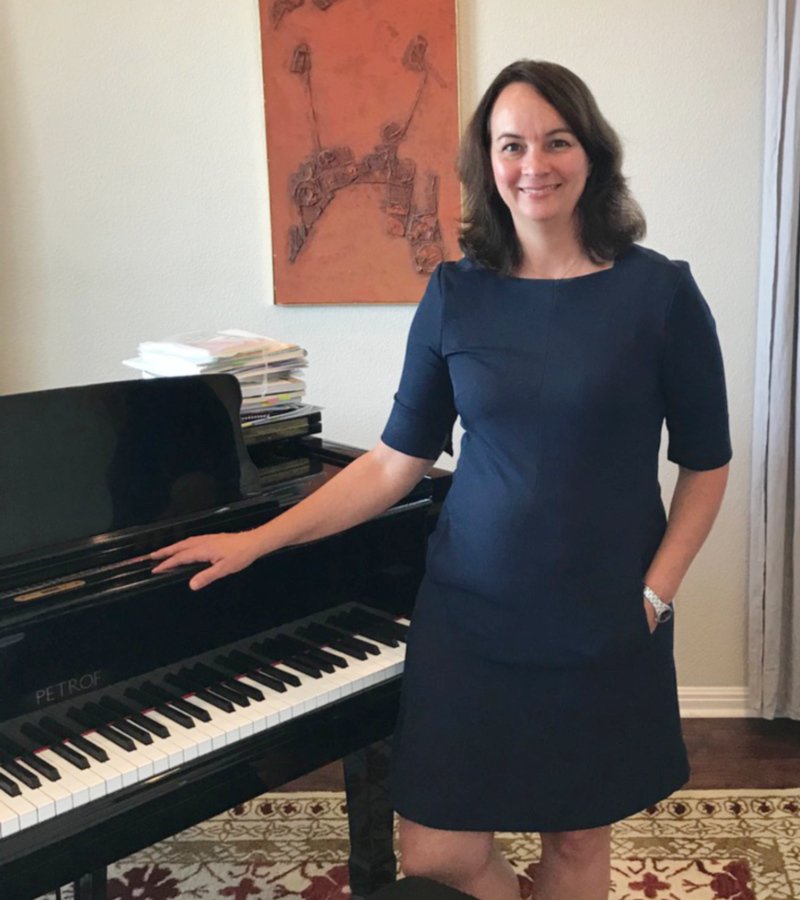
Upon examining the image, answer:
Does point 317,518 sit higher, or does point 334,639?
Answer: point 317,518

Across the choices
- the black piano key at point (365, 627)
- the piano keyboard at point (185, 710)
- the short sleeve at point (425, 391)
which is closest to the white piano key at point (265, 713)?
the piano keyboard at point (185, 710)

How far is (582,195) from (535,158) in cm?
12

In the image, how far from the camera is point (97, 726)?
4.71 feet

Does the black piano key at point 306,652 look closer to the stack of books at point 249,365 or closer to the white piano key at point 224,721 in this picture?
the white piano key at point 224,721

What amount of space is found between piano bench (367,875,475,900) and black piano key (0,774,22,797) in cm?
46

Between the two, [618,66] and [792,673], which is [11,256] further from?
[792,673]

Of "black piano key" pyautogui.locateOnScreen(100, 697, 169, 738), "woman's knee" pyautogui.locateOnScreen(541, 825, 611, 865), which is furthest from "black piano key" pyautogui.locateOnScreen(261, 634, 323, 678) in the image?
"woman's knee" pyautogui.locateOnScreen(541, 825, 611, 865)

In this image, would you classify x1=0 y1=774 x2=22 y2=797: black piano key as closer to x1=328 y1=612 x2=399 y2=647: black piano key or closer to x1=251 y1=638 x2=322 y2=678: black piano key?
x1=251 y1=638 x2=322 y2=678: black piano key

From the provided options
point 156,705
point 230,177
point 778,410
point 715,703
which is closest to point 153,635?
point 156,705

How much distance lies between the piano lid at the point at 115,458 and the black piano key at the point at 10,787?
0.29 metres

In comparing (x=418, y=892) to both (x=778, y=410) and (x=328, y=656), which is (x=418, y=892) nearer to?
(x=328, y=656)

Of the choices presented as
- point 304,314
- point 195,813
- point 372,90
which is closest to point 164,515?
point 195,813

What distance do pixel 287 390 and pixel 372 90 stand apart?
101cm

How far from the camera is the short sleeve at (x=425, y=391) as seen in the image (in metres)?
1.57
